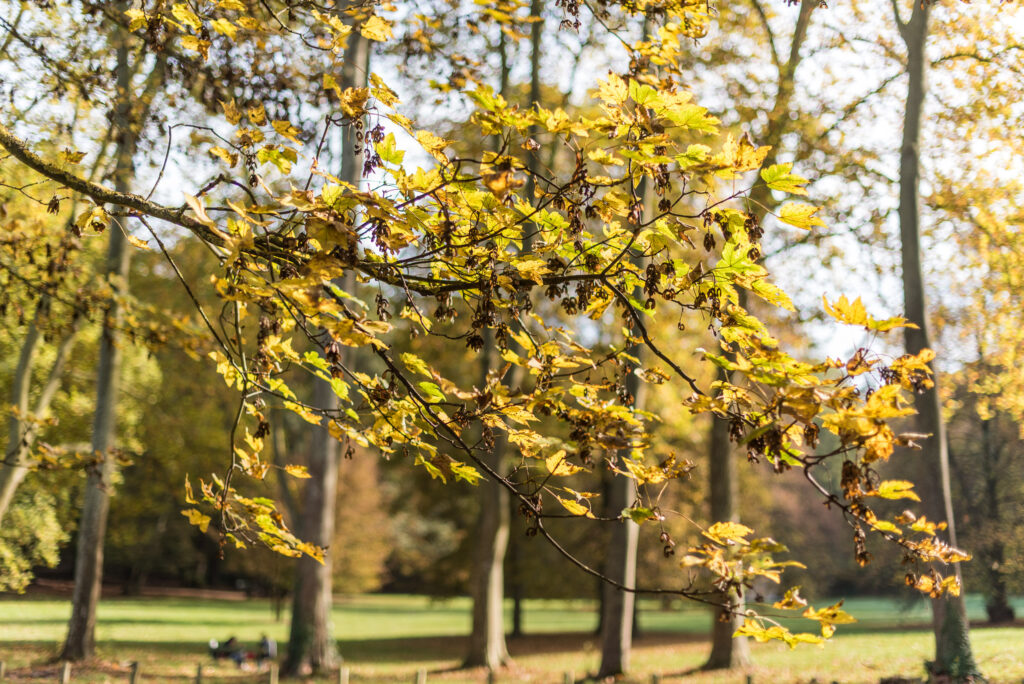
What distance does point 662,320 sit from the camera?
15219mm

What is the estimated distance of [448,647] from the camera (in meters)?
20.7

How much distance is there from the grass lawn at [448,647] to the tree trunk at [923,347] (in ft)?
1.81

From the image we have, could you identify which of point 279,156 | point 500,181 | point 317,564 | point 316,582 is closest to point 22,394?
point 317,564

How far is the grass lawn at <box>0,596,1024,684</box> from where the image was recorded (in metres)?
11.1

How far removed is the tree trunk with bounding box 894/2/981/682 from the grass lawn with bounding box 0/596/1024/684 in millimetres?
552

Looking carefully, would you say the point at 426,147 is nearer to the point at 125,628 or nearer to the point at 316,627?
the point at 316,627

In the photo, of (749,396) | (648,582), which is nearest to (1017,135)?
(749,396)

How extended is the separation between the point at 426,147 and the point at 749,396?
1.12m

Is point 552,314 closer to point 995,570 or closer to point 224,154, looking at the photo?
point 995,570

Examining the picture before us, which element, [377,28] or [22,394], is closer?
[377,28]

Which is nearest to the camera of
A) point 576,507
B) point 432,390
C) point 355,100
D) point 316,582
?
point 355,100

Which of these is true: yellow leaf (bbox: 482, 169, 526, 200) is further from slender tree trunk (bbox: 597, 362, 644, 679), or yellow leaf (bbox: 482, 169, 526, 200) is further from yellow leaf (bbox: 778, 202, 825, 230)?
slender tree trunk (bbox: 597, 362, 644, 679)

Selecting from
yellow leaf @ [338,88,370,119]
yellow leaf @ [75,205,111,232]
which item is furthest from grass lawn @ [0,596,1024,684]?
yellow leaf @ [75,205,111,232]

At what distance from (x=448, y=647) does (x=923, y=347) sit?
15.1m
